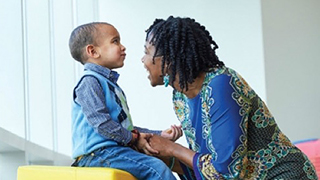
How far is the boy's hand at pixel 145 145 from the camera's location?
250cm

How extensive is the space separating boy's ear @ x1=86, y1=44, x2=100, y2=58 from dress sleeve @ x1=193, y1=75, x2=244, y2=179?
2.21 feet

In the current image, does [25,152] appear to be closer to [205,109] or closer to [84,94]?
[84,94]

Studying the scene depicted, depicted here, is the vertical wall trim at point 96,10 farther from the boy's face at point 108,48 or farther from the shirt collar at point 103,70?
the shirt collar at point 103,70

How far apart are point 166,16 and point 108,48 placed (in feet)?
10.9

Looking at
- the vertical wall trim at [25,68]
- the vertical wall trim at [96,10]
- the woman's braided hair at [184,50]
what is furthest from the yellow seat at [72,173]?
the vertical wall trim at [96,10]

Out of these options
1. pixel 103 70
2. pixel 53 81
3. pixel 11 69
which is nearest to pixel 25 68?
pixel 11 69

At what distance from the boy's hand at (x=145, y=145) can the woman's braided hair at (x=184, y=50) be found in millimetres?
264

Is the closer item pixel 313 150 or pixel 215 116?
pixel 215 116

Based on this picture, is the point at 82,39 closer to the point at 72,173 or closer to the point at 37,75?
the point at 72,173

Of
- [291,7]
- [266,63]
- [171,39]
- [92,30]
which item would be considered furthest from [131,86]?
[171,39]

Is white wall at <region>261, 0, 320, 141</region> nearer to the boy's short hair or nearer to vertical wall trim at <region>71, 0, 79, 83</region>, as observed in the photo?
vertical wall trim at <region>71, 0, 79, 83</region>

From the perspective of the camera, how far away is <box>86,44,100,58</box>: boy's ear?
2809 millimetres

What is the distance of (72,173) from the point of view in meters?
2.27

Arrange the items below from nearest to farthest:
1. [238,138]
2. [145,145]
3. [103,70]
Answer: [238,138] → [145,145] → [103,70]
